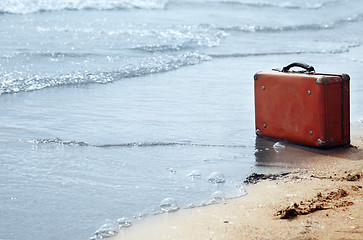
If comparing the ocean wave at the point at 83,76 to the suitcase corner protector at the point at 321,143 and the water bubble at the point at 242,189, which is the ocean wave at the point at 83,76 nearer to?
the suitcase corner protector at the point at 321,143

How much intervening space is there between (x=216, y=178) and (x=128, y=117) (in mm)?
2038

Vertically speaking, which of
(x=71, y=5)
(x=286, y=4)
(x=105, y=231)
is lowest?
(x=105, y=231)

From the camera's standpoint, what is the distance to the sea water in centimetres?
391

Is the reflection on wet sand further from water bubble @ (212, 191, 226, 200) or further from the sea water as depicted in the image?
water bubble @ (212, 191, 226, 200)

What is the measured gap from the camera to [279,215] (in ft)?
11.5

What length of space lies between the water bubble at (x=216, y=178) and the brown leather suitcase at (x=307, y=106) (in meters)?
0.99

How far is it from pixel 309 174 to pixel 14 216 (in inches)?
77.4

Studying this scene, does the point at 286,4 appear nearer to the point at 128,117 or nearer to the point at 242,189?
the point at 128,117

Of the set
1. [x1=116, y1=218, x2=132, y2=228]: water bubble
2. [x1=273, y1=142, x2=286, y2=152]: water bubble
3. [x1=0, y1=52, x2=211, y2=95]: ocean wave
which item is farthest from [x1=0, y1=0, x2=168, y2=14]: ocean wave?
[x1=116, y1=218, x2=132, y2=228]: water bubble

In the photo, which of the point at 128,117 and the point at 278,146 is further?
the point at 128,117

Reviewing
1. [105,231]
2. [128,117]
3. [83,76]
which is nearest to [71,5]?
[83,76]

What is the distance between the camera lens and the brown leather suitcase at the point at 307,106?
192 inches

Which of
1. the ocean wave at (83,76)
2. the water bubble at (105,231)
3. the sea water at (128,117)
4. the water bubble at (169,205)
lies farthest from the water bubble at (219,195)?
the ocean wave at (83,76)

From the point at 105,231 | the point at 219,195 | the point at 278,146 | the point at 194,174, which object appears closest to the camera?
the point at 105,231
